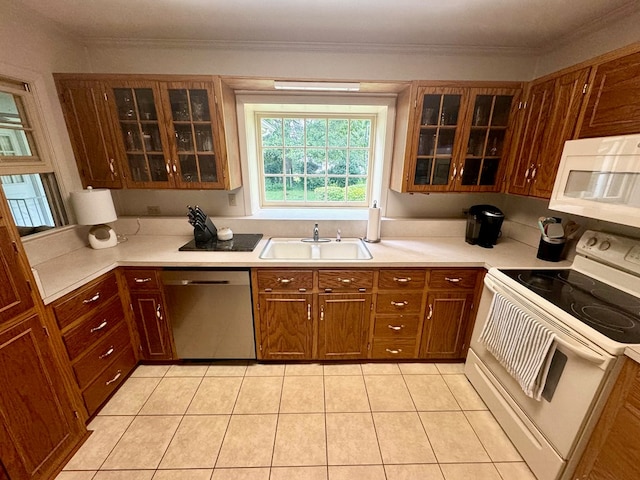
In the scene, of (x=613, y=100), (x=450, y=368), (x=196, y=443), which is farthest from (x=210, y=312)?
(x=613, y=100)

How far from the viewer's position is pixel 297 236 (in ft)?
7.75

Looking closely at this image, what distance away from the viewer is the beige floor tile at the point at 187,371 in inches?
77.7

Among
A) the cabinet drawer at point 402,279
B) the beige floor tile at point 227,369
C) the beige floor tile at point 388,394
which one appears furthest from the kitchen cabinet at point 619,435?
the beige floor tile at point 227,369

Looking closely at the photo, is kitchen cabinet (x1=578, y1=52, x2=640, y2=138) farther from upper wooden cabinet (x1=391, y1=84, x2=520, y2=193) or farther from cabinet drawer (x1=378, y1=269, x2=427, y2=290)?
cabinet drawer (x1=378, y1=269, x2=427, y2=290)

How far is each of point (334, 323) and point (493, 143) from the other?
1.85 meters

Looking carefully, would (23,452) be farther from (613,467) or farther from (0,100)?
(613,467)

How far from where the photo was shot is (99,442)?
1500 millimetres

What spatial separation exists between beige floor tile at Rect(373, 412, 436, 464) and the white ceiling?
246cm

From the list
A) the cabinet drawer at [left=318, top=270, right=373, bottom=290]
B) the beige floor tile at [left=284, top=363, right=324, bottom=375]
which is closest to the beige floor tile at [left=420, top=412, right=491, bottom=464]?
the beige floor tile at [left=284, top=363, right=324, bottom=375]

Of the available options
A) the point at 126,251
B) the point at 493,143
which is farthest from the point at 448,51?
the point at 126,251

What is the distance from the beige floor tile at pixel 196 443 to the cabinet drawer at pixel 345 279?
3.49 ft

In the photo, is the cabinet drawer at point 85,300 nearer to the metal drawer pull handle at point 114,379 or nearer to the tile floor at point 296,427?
the metal drawer pull handle at point 114,379

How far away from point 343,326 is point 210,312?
99 cm

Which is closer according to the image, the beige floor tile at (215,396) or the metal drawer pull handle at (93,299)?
the metal drawer pull handle at (93,299)
